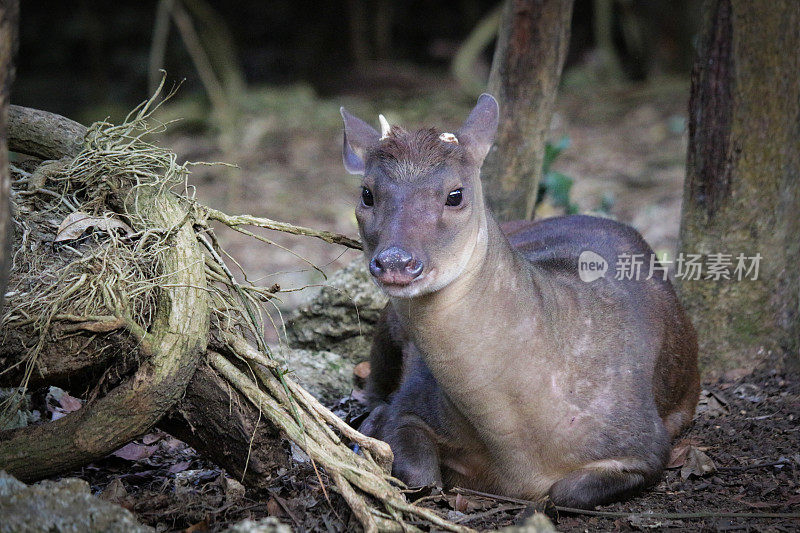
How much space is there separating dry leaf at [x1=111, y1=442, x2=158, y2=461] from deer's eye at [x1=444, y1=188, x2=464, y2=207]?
1.86 meters

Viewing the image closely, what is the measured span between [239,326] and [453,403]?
1010 millimetres

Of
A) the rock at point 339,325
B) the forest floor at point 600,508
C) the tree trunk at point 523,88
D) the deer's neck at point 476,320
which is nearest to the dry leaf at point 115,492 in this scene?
the forest floor at point 600,508

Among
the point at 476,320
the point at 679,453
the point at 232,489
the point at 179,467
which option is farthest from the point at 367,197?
the point at 679,453

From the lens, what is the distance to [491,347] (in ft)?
12.0

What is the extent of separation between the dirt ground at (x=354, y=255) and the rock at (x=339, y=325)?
0.30m

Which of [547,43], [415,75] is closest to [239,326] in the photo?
[547,43]

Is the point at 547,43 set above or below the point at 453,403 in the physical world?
above

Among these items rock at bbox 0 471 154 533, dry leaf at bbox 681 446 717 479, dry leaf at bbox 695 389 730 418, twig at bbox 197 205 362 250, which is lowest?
dry leaf at bbox 695 389 730 418

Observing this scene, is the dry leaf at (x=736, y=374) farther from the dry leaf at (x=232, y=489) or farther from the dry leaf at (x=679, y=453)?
the dry leaf at (x=232, y=489)

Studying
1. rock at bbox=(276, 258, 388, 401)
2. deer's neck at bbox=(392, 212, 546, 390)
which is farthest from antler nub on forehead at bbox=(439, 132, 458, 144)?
rock at bbox=(276, 258, 388, 401)

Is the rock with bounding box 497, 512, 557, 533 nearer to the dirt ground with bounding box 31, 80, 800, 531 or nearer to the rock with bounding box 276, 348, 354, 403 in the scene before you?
the dirt ground with bounding box 31, 80, 800, 531

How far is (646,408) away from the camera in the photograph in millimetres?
4078

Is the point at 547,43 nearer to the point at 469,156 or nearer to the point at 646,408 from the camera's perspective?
the point at 469,156

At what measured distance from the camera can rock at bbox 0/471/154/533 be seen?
8.72 ft
